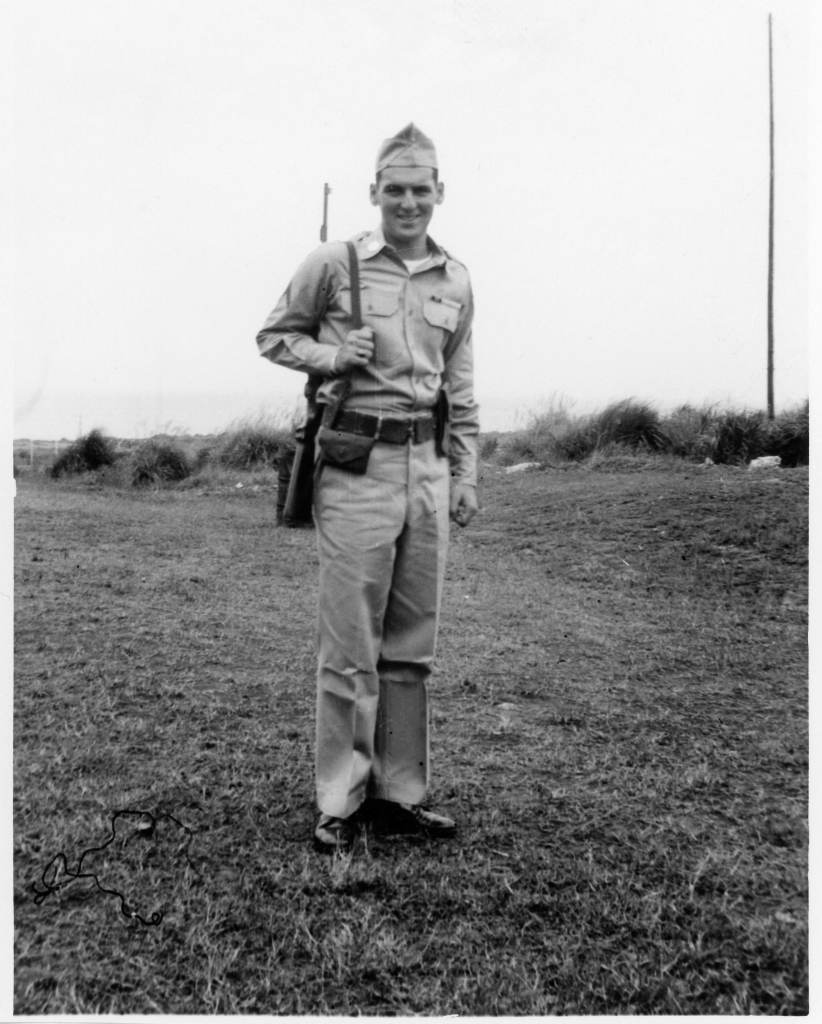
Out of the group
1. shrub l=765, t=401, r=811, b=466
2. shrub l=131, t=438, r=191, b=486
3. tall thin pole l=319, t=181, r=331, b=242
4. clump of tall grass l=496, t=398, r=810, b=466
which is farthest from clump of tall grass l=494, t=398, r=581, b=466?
tall thin pole l=319, t=181, r=331, b=242

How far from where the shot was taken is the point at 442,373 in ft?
10.4

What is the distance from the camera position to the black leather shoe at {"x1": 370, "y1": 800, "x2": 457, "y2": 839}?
3.04 meters

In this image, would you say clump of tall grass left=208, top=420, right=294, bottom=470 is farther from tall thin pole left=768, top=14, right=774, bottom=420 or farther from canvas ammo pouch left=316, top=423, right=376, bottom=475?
canvas ammo pouch left=316, top=423, right=376, bottom=475

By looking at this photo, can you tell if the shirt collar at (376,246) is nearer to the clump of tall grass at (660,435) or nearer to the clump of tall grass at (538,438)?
the clump of tall grass at (660,435)

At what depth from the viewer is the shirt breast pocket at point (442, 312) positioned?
9.91 feet

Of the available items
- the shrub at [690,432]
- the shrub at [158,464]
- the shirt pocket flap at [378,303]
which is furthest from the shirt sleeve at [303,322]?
the shrub at [158,464]

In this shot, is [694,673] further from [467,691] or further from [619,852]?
[619,852]

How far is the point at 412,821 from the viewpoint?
307 cm

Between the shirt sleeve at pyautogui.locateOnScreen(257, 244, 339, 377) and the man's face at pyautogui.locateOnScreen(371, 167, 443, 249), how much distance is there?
0.20m

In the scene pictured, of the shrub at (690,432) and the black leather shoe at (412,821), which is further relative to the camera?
the shrub at (690,432)

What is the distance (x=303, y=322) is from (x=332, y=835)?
60.5 inches

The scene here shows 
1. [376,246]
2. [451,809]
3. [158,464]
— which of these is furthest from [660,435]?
[376,246]

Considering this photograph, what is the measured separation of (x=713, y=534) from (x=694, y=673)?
303 cm

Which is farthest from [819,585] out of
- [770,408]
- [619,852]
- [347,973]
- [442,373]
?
[770,408]
